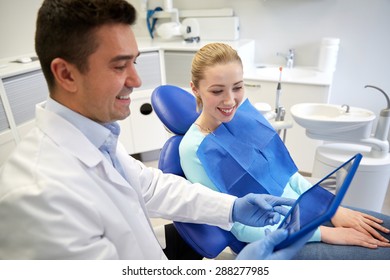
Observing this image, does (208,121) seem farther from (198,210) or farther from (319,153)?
(319,153)

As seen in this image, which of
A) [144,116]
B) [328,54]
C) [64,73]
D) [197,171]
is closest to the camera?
[64,73]

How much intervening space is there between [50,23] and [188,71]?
1654 mm

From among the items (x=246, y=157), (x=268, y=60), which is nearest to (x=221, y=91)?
(x=246, y=157)

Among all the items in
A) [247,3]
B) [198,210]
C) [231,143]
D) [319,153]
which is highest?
[247,3]

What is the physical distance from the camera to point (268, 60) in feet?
8.10

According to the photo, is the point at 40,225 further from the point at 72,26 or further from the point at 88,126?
the point at 72,26

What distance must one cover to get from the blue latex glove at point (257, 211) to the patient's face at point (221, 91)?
0.36 m

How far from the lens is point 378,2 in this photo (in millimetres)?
1980

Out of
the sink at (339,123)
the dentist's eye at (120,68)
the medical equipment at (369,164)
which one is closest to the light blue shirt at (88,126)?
the dentist's eye at (120,68)

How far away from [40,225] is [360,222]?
1033mm

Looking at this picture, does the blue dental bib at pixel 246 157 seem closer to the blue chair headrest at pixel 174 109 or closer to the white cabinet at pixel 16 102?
the blue chair headrest at pixel 174 109

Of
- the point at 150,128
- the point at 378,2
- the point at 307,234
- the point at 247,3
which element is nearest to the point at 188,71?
the point at 150,128

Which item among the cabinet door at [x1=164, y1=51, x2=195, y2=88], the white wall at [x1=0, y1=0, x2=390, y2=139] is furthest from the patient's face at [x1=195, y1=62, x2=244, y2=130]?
the white wall at [x1=0, y1=0, x2=390, y2=139]

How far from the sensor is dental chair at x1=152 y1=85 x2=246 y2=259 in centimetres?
88
